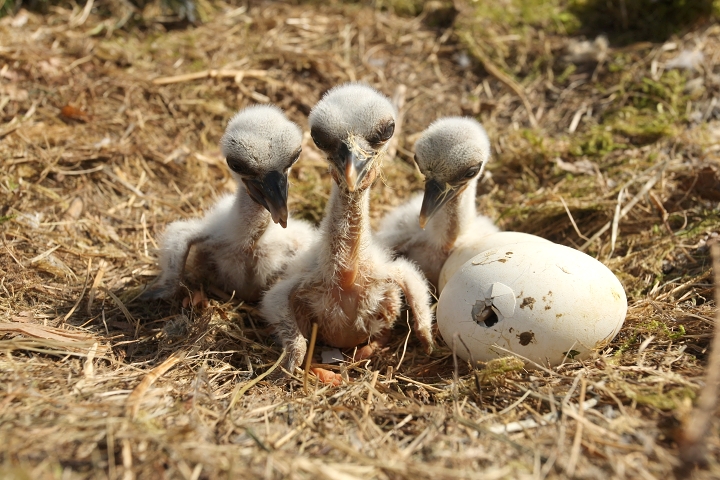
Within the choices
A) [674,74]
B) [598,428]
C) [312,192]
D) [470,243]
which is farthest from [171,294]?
[674,74]

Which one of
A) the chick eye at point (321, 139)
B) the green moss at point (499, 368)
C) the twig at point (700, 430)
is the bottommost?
the green moss at point (499, 368)

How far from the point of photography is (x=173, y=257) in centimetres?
302

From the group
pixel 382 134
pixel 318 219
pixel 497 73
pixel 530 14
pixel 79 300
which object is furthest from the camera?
pixel 530 14

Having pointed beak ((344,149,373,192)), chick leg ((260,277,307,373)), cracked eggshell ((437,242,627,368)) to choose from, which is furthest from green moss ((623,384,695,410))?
chick leg ((260,277,307,373))

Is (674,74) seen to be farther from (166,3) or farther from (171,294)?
(166,3)

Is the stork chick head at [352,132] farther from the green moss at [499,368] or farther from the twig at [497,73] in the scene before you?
the twig at [497,73]

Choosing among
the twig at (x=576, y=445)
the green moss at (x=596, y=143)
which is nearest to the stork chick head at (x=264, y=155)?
the twig at (x=576, y=445)

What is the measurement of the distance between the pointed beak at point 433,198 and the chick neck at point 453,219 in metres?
0.15

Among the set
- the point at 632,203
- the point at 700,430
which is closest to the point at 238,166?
the point at 700,430

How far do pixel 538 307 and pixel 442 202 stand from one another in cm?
80

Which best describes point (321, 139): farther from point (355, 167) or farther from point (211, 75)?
point (211, 75)

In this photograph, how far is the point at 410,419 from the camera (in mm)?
2113

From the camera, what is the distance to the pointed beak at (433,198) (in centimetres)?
287

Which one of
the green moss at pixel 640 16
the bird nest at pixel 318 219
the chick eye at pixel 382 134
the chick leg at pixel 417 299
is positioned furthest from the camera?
the green moss at pixel 640 16
